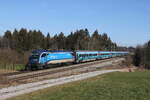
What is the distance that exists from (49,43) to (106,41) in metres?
55.4

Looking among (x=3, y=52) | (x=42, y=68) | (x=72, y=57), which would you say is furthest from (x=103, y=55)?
(x=42, y=68)

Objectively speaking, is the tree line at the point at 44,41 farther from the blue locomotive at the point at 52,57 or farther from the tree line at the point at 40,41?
the blue locomotive at the point at 52,57

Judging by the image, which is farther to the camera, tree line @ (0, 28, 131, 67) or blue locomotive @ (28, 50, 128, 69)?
tree line @ (0, 28, 131, 67)

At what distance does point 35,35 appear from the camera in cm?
11138

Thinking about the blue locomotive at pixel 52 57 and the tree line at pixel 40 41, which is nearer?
the blue locomotive at pixel 52 57

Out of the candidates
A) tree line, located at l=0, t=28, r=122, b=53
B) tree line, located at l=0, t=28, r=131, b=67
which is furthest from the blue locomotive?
tree line, located at l=0, t=28, r=122, b=53

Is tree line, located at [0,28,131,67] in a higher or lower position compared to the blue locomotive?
higher

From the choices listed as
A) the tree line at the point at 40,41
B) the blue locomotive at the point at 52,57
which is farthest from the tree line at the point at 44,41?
the blue locomotive at the point at 52,57

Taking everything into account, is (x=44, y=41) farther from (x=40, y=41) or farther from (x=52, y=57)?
(x=52, y=57)

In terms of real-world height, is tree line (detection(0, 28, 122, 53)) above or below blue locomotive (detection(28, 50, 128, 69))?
above

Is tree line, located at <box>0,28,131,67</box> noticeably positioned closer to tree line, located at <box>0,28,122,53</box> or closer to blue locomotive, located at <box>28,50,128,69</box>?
tree line, located at <box>0,28,122,53</box>

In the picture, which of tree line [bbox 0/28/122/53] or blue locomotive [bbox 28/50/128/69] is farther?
tree line [bbox 0/28/122/53]

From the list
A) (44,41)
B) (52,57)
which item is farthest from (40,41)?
(52,57)

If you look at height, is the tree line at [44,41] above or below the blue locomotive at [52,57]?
above
